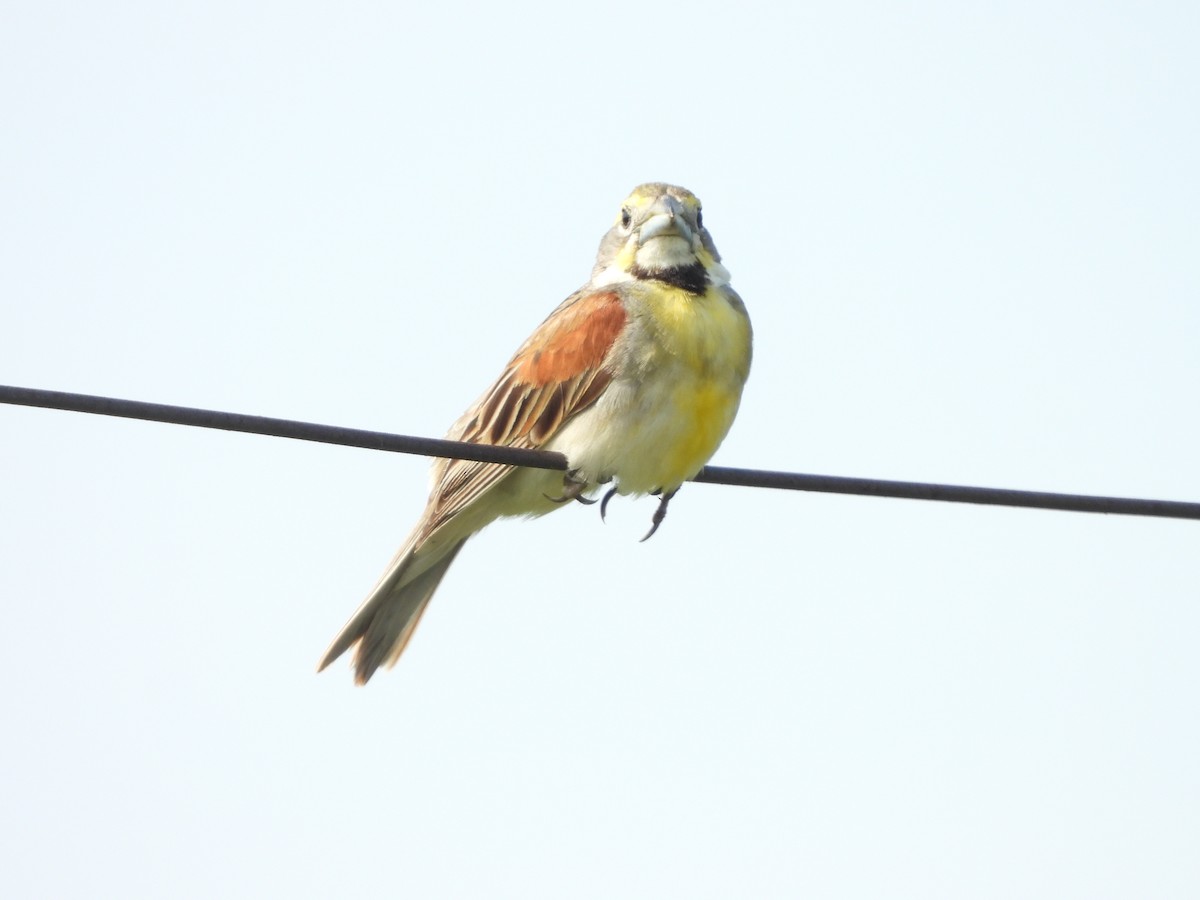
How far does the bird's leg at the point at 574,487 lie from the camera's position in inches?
336

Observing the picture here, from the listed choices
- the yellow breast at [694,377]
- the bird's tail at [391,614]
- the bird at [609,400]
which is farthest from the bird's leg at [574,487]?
the bird's tail at [391,614]

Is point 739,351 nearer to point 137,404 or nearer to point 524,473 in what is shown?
point 524,473

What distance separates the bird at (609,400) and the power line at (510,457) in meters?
0.85

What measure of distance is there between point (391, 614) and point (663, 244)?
8.09 ft

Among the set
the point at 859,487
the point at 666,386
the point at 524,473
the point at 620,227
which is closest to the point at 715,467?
the point at 859,487

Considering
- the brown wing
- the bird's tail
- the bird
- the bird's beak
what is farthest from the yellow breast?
the bird's tail

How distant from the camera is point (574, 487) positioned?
859 centimetres

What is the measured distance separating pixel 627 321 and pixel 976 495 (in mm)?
2558

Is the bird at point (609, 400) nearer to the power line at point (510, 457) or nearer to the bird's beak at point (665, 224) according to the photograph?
the bird's beak at point (665, 224)

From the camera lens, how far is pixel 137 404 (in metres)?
5.56

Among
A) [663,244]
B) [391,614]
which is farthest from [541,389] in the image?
[391,614]

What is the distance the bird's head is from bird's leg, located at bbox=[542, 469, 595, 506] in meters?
1.08

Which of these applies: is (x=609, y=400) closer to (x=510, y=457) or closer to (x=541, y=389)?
(x=541, y=389)

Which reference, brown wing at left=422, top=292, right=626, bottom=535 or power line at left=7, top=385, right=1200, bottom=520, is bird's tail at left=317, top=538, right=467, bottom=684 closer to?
brown wing at left=422, top=292, right=626, bottom=535
